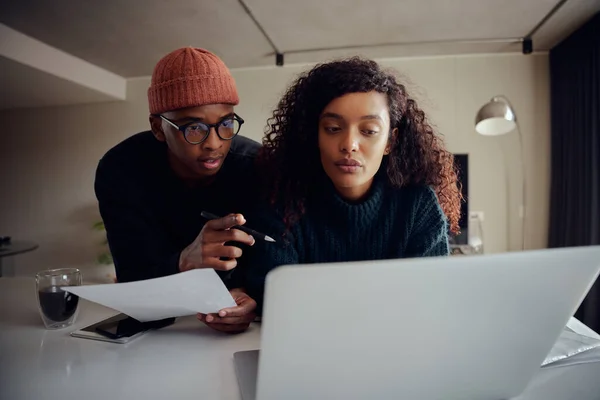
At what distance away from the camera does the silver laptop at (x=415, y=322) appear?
35 cm

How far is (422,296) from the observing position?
365 mm

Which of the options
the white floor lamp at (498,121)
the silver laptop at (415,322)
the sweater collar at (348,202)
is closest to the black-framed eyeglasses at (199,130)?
the sweater collar at (348,202)

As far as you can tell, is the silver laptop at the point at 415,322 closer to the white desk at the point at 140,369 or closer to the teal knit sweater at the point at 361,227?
the white desk at the point at 140,369

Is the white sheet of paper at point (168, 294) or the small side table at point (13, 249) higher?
the white sheet of paper at point (168, 294)

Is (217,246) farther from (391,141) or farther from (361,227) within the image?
(391,141)

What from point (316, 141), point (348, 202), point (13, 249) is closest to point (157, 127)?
point (316, 141)

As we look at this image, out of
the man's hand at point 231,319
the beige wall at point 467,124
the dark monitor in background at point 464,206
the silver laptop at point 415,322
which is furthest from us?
the beige wall at point 467,124

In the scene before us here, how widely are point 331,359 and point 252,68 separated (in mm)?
3157

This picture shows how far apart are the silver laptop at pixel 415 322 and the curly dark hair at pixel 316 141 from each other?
18.4 inches

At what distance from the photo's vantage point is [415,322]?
0.38m

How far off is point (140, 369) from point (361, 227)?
0.50 m

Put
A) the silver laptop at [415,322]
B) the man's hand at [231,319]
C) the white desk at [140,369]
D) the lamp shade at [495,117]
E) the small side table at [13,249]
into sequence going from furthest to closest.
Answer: the small side table at [13,249] → the lamp shade at [495,117] → the man's hand at [231,319] → the white desk at [140,369] → the silver laptop at [415,322]

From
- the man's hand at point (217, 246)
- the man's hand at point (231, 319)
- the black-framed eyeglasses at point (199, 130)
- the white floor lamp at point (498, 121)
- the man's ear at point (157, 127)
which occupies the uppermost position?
the white floor lamp at point (498, 121)

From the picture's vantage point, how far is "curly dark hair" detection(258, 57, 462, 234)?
0.83 meters
